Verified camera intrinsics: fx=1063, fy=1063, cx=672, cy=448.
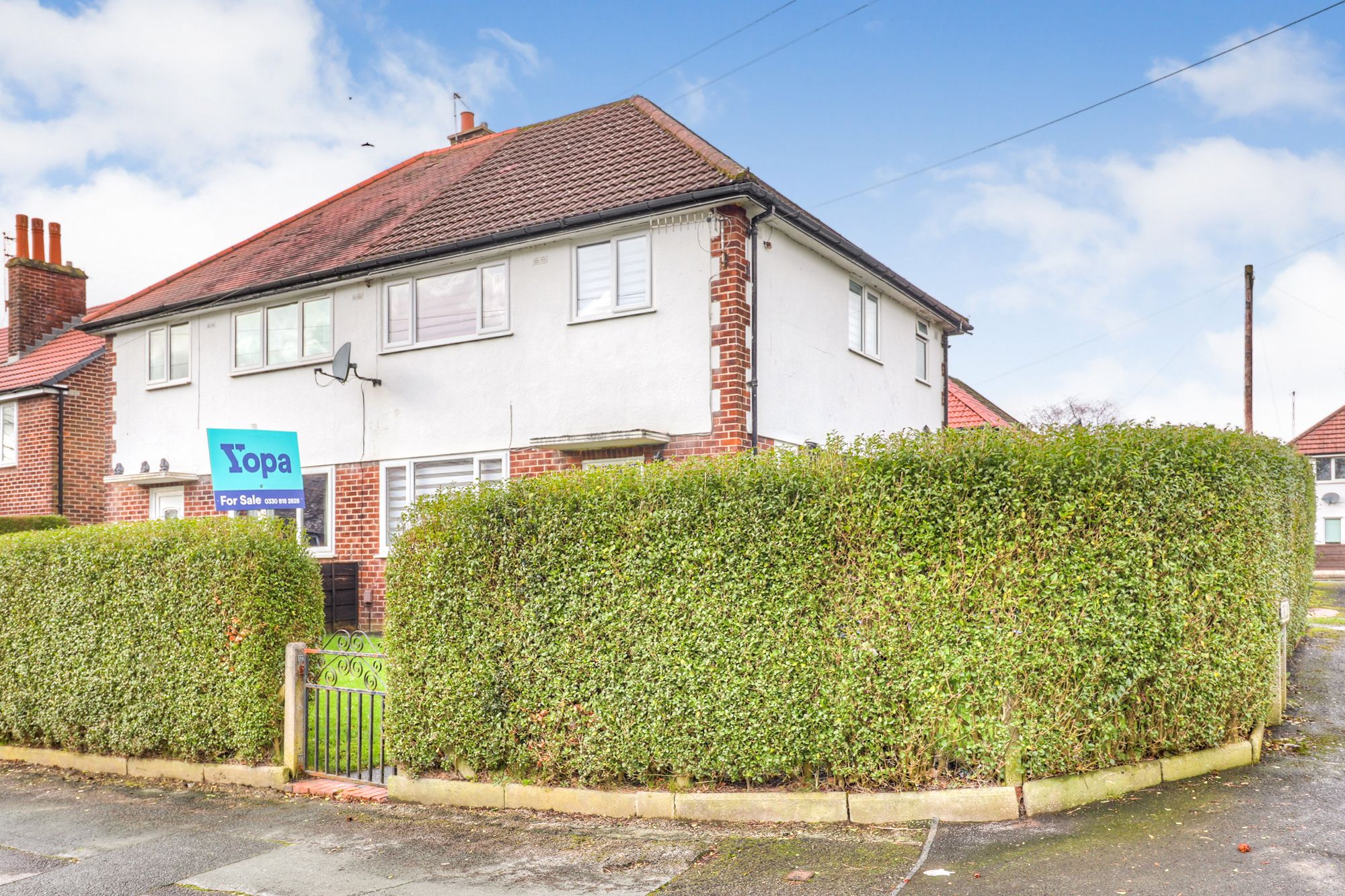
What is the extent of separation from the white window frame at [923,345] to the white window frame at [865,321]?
2036mm

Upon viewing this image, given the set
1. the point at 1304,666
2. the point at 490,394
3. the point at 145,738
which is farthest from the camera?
the point at 490,394

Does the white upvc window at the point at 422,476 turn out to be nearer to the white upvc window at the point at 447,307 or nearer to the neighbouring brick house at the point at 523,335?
the neighbouring brick house at the point at 523,335

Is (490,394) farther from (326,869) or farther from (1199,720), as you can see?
(1199,720)

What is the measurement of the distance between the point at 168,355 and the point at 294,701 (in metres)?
13.4

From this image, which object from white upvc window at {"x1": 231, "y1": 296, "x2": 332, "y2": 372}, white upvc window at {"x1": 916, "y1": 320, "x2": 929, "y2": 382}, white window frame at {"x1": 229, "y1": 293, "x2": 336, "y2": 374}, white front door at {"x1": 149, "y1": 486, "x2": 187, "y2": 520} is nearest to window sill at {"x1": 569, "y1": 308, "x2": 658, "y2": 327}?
white window frame at {"x1": 229, "y1": 293, "x2": 336, "y2": 374}

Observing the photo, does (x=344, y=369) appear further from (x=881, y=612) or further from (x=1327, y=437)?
(x=1327, y=437)

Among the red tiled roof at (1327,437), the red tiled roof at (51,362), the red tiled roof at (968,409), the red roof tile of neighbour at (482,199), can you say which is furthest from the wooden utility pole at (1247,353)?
the red tiled roof at (51,362)

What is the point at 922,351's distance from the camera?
19969 millimetres

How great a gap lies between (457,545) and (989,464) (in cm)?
369

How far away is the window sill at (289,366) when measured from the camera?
56.0ft

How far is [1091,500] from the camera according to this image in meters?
6.32

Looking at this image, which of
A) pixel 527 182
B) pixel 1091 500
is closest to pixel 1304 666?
pixel 1091 500

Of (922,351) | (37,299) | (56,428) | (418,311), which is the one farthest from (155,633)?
(37,299)

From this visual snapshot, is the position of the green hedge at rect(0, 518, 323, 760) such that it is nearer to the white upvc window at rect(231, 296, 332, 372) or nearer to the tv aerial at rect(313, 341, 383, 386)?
the tv aerial at rect(313, 341, 383, 386)
